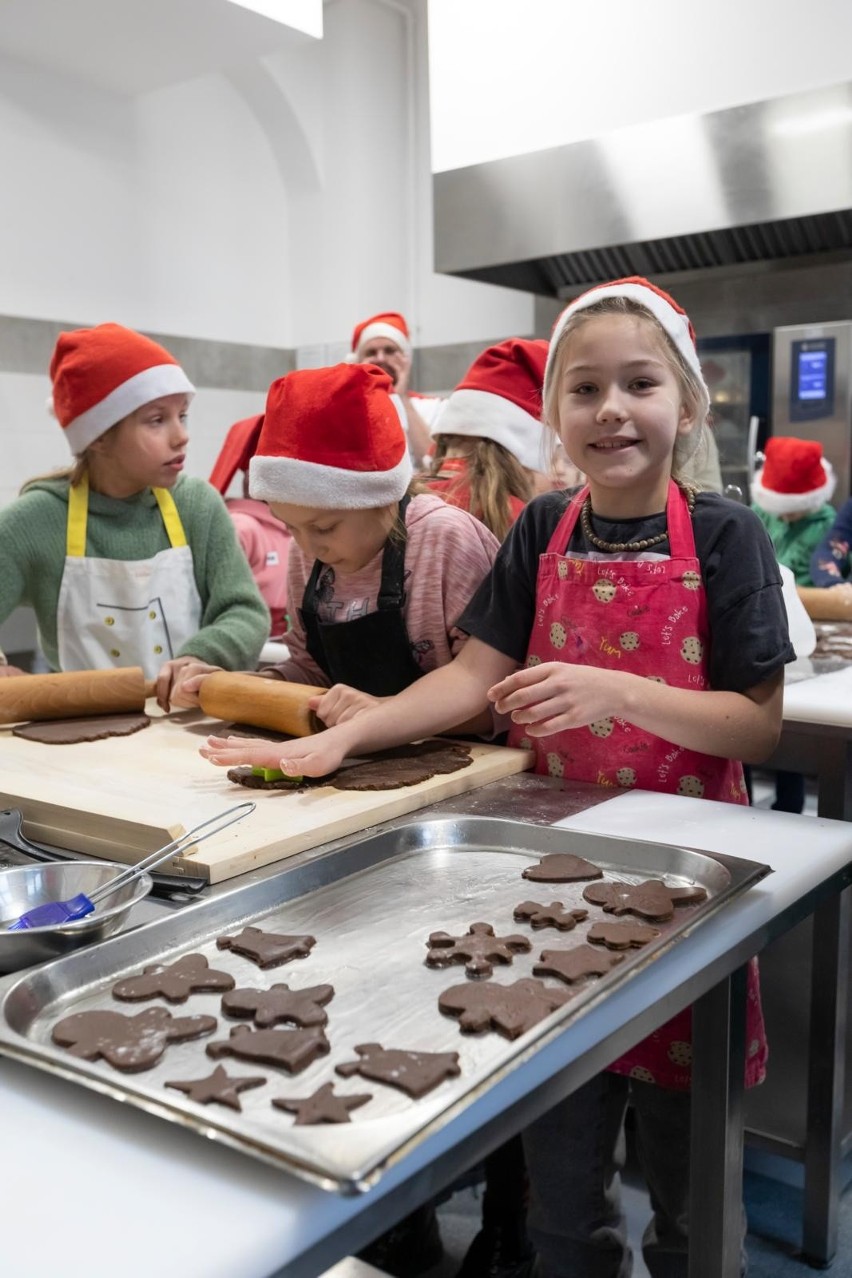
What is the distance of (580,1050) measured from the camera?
680 mm

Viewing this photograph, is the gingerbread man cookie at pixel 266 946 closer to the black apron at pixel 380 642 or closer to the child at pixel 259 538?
the black apron at pixel 380 642

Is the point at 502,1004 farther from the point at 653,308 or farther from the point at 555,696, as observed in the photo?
the point at 653,308

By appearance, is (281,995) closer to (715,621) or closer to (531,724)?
(531,724)

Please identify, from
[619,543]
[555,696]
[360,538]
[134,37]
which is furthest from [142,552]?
[134,37]

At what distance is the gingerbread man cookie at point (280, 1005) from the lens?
0.71 metres

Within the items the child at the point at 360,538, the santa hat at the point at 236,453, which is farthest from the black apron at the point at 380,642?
the santa hat at the point at 236,453

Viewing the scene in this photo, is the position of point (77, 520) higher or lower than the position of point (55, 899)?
higher

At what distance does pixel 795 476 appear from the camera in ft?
11.3

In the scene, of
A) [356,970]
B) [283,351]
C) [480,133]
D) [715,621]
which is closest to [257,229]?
[283,351]

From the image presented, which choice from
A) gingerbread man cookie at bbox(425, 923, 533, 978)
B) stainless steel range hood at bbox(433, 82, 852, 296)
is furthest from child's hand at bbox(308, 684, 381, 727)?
stainless steel range hood at bbox(433, 82, 852, 296)

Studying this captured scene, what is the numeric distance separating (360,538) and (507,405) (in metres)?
0.64

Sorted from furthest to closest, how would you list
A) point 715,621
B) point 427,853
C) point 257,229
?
1. point 257,229
2. point 715,621
3. point 427,853

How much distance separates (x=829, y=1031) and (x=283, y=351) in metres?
3.73

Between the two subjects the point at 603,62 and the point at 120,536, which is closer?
the point at 120,536
